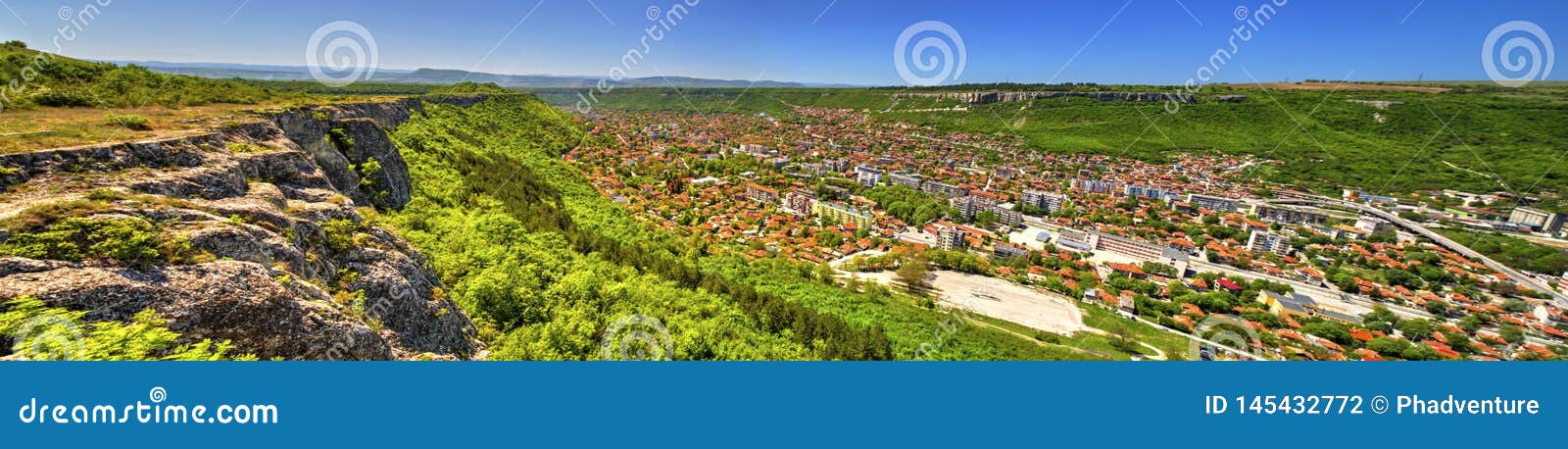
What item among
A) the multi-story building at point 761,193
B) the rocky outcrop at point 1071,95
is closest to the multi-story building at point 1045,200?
the multi-story building at point 761,193

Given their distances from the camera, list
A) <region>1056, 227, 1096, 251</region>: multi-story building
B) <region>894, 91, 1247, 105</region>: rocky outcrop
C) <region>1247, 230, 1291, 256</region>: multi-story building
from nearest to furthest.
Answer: <region>1247, 230, 1291, 256</region>: multi-story building, <region>1056, 227, 1096, 251</region>: multi-story building, <region>894, 91, 1247, 105</region>: rocky outcrop

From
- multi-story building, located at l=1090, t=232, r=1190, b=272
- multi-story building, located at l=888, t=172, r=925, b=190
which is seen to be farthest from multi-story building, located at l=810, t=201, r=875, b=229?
multi-story building, located at l=1090, t=232, r=1190, b=272

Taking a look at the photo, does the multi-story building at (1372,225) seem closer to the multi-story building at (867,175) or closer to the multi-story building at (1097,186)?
the multi-story building at (1097,186)

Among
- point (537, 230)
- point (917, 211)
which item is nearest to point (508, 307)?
point (537, 230)

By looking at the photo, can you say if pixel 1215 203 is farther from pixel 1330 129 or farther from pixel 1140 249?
pixel 1330 129

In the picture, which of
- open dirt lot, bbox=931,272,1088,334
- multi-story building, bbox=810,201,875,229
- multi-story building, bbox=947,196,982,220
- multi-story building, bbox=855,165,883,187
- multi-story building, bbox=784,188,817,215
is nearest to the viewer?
open dirt lot, bbox=931,272,1088,334

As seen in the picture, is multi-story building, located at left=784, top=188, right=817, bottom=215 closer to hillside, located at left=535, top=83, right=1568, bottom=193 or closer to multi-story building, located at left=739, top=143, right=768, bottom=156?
hillside, located at left=535, top=83, right=1568, bottom=193
